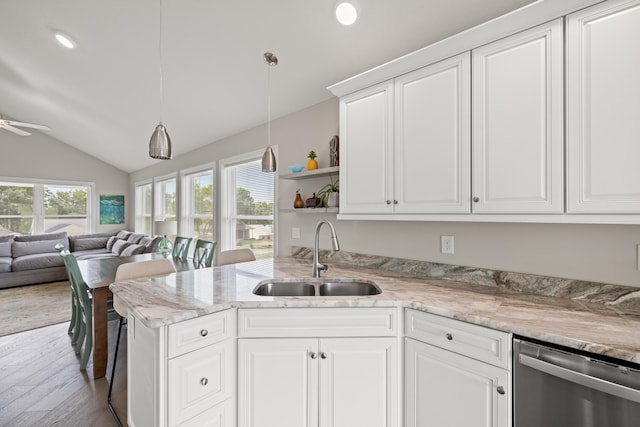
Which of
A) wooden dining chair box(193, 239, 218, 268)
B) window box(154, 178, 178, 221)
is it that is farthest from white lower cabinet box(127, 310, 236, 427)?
window box(154, 178, 178, 221)

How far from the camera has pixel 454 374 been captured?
137cm

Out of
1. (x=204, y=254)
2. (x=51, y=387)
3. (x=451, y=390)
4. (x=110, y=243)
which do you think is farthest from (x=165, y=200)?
(x=451, y=390)

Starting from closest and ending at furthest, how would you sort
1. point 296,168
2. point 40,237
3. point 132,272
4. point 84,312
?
1. point 132,272
2. point 84,312
3. point 296,168
4. point 40,237

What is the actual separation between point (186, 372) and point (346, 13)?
2290mm

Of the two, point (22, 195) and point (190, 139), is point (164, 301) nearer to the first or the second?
point (190, 139)

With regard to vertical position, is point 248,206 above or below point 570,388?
above

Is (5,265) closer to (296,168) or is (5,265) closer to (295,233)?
(295,233)

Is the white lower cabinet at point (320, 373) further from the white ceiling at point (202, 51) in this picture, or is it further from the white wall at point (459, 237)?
the white ceiling at point (202, 51)

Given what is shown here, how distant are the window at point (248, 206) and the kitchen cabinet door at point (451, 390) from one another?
2.47 m

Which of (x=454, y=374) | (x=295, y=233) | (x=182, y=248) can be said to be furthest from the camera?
(x=182, y=248)

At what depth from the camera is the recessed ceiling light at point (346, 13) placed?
1953 mm

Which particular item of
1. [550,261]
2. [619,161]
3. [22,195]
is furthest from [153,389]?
[22,195]

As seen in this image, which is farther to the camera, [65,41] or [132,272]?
[65,41]

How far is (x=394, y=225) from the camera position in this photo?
234 centimetres
